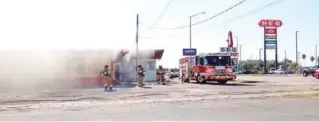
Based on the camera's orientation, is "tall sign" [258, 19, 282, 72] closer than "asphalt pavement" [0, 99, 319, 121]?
No

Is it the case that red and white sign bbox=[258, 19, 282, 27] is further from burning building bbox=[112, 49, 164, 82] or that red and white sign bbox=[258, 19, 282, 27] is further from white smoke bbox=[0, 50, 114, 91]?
white smoke bbox=[0, 50, 114, 91]

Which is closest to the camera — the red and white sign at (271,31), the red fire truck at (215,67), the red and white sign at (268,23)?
the red fire truck at (215,67)

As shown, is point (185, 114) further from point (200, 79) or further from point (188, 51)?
point (188, 51)

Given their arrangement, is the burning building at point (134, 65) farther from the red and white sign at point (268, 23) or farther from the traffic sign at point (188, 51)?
the red and white sign at point (268, 23)

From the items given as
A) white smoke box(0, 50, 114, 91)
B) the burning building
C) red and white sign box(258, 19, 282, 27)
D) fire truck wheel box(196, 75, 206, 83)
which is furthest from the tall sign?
white smoke box(0, 50, 114, 91)

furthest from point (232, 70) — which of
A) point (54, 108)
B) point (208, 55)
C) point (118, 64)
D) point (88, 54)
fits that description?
point (54, 108)

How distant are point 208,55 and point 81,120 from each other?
2140 cm

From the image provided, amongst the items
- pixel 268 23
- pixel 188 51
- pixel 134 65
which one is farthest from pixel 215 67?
pixel 268 23

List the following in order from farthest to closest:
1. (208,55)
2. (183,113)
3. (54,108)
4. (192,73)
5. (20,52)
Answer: (192,73)
(208,55)
(20,52)
(54,108)
(183,113)

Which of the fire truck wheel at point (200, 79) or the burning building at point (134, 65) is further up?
the burning building at point (134, 65)

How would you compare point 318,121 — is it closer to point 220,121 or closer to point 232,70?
point 220,121

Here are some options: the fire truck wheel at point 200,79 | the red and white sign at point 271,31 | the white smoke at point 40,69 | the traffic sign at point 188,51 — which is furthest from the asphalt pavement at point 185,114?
the red and white sign at point 271,31

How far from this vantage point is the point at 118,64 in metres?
40.4

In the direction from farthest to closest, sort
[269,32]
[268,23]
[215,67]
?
[268,23] < [269,32] < [215,67]
